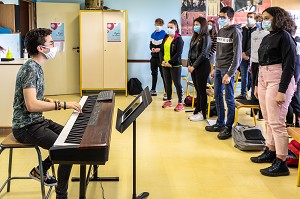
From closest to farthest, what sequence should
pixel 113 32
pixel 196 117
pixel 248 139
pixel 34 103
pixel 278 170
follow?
1. pixel 34 103
2. pixel 278 170
3. pixel 248 139
4. pixel 196 117
5. pixel 113 32

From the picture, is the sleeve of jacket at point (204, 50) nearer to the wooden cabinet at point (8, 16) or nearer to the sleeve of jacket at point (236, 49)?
the sleeve of jacket at point (236, 49)

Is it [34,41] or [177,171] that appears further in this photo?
[177,171]

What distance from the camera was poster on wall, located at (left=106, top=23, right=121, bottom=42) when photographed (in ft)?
24.6

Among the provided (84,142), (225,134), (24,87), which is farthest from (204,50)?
(84,142)

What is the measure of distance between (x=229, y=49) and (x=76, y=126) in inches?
102

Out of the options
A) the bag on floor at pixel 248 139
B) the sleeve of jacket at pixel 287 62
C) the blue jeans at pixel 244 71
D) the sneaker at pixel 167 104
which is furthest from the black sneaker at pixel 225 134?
the blue jeans at pixel 244 71

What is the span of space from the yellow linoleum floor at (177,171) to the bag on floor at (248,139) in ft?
0.24

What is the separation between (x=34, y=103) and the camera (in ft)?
8.88

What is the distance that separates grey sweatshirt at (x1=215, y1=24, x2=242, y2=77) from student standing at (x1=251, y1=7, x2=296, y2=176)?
0.84 m

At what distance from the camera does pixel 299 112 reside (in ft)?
16.2

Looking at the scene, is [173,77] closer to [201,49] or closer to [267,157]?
[201,49]

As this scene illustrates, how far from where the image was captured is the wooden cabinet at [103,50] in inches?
293

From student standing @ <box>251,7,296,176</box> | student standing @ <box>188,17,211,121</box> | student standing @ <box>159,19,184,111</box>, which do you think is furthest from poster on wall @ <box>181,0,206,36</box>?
student standing @ <box>251,7,296,176</box>

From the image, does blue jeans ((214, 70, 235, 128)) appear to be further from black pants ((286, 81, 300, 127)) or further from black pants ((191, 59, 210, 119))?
black pants ((286, 81, 300, 127))
